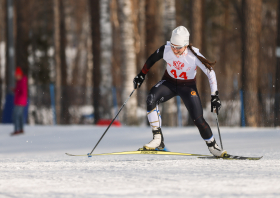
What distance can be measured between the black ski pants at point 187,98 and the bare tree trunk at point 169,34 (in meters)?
8.08

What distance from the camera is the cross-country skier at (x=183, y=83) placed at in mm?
6258

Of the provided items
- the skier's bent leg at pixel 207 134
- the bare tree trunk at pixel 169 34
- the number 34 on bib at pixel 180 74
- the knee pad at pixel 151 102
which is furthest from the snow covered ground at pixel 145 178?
the bare tree trunk at pixel 169 34

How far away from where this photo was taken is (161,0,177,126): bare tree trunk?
14.5 metres

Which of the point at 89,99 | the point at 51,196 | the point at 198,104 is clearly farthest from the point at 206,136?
the point at 89,99

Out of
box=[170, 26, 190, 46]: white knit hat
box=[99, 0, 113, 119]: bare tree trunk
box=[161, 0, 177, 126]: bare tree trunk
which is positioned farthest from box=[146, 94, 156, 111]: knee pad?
box=[99, 0, 113, 119]: bare tree trunk

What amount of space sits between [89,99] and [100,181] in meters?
12.7

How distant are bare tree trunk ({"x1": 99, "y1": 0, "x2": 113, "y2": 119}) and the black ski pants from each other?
9340 mm

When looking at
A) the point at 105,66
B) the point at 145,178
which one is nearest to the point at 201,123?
the point at 145,178

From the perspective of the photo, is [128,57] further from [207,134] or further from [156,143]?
[207,134]

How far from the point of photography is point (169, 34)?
14398mm

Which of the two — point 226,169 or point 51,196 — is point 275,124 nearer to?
point 226,169

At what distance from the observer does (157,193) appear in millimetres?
4133

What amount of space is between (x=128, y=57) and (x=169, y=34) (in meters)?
1.64

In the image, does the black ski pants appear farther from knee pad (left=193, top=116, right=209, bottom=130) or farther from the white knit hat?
the white knit hat
